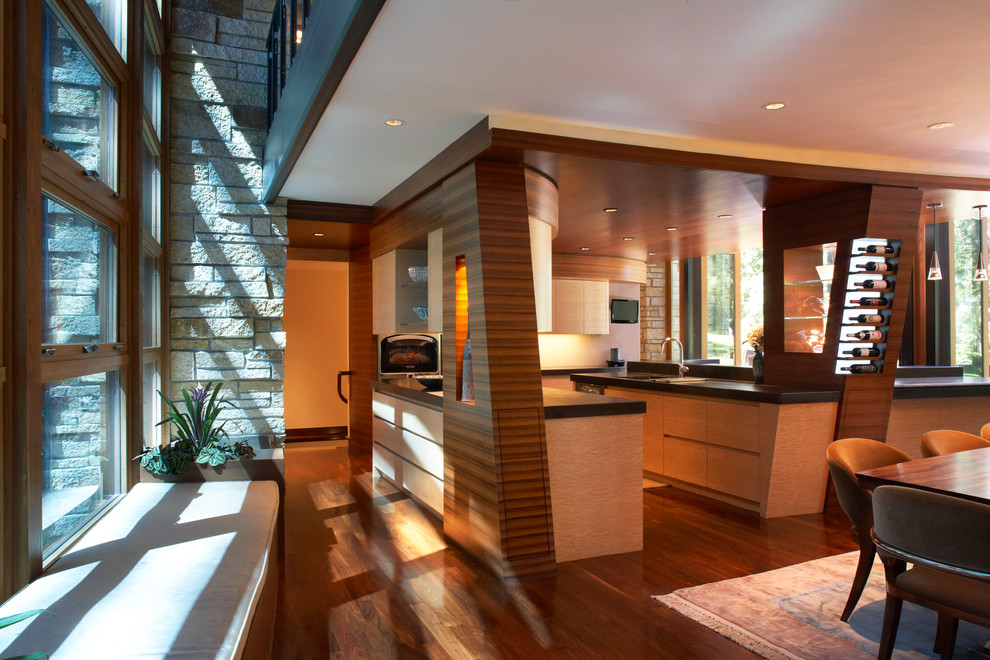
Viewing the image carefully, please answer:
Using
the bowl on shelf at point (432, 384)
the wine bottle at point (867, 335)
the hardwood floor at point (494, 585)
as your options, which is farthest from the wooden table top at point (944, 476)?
the bowl on shelf at point (432, 384)

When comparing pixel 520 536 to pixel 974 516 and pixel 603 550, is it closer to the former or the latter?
pixel 603 550

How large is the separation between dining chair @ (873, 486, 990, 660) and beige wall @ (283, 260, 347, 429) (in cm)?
716

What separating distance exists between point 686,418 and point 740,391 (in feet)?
2.26

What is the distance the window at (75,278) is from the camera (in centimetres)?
206

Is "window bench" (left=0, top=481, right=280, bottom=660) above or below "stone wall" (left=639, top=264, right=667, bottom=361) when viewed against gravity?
below

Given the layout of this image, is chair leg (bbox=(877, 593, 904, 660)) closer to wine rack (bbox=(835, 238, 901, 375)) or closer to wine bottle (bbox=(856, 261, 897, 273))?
wine rack (bbox=(835, 238, 901, 375))

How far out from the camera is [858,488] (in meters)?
2.76

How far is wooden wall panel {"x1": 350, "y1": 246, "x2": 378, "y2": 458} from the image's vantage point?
743 centimetres

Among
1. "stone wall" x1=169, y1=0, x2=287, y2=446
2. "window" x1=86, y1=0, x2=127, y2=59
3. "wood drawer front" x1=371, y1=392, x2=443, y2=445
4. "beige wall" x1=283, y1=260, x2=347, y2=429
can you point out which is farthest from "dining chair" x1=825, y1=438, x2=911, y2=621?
"beige wall" x1=283, y1=260, x2=347, y2=429

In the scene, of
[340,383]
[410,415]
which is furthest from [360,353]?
[410,415]

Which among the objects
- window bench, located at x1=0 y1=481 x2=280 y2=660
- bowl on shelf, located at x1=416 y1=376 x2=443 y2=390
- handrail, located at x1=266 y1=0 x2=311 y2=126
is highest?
handrail, located at x1=266 y1=0 x2=311 y2=126

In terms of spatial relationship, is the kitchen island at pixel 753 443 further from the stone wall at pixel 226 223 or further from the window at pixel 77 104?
the window at pixel 77 104

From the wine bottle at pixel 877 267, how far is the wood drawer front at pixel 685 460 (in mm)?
1710

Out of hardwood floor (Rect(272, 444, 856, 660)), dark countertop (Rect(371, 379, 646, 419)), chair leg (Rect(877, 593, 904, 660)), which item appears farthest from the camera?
dark countertop (Rect(371, 379, 646, 419))
